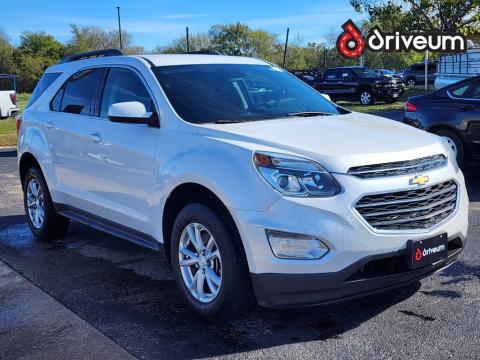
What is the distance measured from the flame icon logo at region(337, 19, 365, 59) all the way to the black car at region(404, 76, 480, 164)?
28.2 m

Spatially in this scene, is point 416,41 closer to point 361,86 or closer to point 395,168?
point 361,86

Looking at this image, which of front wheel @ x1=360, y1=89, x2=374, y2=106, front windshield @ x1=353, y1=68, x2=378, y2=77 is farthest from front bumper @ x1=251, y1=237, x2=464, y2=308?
front windshield @ x1=353, y1=68, x2=378, y2=77

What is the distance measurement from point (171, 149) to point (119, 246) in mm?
2143

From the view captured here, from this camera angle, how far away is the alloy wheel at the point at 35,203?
6062mm

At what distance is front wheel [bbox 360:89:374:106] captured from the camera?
2447 centimetres

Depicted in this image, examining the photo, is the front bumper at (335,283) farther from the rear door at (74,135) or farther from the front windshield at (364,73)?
the front windshield at (364,73)

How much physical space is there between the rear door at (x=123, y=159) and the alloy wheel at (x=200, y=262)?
0.47 meters

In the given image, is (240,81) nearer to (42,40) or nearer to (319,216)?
(319,216)

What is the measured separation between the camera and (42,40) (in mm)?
69750

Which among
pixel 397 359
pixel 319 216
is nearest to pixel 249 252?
pixel 319 216

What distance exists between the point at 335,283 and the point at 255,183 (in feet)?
2.40

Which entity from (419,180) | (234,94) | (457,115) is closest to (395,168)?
(419,180)

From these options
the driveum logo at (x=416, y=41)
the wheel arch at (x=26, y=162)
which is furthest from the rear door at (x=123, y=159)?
the driveum logo at (x=416, y=41)

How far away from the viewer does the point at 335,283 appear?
3.28 metres
